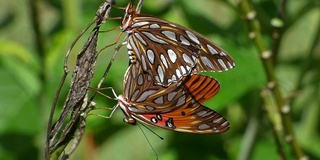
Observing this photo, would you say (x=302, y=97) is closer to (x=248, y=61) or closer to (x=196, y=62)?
(x=248, y=61)

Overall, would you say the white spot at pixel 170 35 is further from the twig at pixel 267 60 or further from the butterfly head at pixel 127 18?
the twig at pixel 267 60

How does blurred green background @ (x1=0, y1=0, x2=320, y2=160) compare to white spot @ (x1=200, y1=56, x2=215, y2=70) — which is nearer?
white spot @ (x1=200, y1=56, x2=215, y2=70)

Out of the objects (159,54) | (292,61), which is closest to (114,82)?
(292,61)

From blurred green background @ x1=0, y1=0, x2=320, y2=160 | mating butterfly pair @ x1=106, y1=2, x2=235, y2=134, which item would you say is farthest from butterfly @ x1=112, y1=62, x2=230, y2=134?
blurred green background @ x1=0, y1=0, x2=320, y2=160

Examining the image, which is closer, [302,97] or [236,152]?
[236,152]

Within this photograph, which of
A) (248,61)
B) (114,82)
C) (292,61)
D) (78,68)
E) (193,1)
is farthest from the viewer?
(292,61)

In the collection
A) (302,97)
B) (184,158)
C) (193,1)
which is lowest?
(184,158)

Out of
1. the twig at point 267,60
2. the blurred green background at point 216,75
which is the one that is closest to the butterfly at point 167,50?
the twig at point 267,60

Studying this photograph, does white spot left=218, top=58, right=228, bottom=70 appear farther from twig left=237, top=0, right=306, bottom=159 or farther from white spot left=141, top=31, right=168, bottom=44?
twig left=237, top=0, right=306, bottom=159

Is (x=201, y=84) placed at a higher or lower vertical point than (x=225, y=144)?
higher
